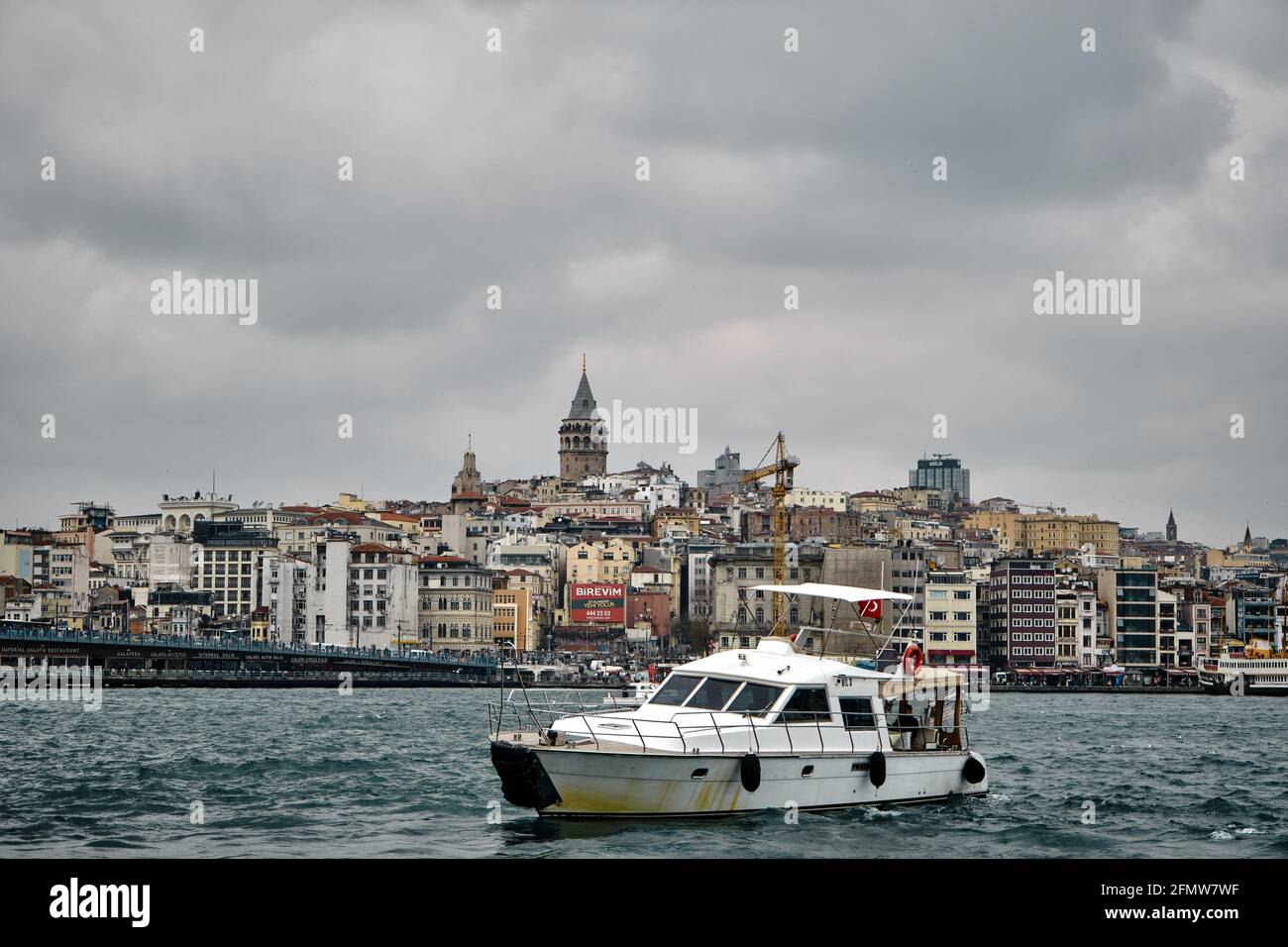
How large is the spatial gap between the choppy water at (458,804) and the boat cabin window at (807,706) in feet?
4.04

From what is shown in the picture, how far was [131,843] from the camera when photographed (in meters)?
18.7

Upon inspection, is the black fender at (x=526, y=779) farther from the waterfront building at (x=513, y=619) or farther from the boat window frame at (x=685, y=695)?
the waterfront building at (x=513, y=619)

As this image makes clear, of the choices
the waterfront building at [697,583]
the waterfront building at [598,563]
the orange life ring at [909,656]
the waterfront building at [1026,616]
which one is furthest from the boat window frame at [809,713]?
the waterfront building at [598,563]

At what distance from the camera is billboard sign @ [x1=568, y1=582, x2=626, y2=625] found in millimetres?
131125

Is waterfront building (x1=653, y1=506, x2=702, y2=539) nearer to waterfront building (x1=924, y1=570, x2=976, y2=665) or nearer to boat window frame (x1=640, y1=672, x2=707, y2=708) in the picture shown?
waterfront building (x1=924, y1=570, x2=976, y2=665)

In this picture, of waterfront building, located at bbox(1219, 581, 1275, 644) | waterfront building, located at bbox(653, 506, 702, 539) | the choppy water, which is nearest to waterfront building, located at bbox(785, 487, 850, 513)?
waterfront building, located at bbox(653, 506, 702, 539)

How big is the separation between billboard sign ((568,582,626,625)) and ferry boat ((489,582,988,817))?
107 m

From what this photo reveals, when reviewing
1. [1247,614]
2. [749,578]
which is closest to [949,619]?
[749,578]

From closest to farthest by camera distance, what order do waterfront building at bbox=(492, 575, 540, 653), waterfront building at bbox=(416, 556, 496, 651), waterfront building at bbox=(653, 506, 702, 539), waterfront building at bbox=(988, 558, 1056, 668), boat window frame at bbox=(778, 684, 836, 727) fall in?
boat window frame at bbox=(778, 684, 836, 727) → waterfront building at bbox=(988, 558, 1056, 668) → waterfront building at bbox=(416, 556, 496, 651) → waterfront building at bbox=(492, 575, 540, 653) → waterfront building at bbox=(653, 506, 702, 539)

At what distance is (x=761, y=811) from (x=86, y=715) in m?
38.2

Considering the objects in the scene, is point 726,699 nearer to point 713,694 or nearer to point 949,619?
point 713,694

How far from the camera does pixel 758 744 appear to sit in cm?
2053

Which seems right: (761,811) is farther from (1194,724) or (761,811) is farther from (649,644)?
(649,644)

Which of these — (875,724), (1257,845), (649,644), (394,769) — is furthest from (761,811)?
(649,644)
